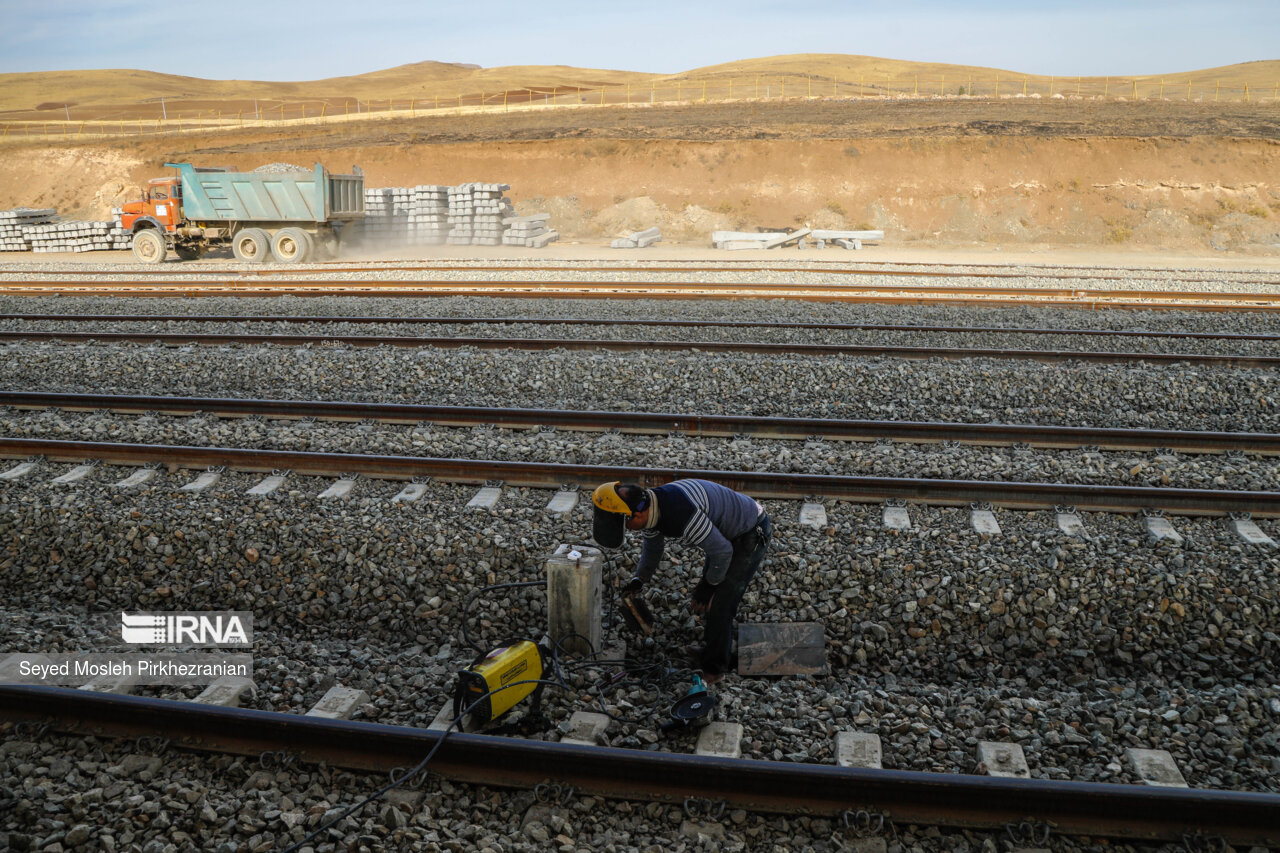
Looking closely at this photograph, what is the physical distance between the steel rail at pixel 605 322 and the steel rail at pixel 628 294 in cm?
208

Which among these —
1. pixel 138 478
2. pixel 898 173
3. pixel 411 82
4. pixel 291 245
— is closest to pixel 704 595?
pixel 138 478

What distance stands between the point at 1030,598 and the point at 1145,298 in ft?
40.1

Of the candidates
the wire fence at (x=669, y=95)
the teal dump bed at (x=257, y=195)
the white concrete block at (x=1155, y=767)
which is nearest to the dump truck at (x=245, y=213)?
the teal dump bed at (x=257, y=195)

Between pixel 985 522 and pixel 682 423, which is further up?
pixel 682 423

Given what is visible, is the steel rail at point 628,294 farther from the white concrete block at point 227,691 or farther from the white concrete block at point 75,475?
the white concrete block at point 227,691

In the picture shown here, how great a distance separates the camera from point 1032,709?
4996 millimetres

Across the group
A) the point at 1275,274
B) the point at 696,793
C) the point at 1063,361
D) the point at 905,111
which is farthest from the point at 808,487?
the point at 905,111

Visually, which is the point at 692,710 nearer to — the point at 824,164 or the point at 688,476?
the point at 688,476

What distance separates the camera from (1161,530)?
6.55 meters

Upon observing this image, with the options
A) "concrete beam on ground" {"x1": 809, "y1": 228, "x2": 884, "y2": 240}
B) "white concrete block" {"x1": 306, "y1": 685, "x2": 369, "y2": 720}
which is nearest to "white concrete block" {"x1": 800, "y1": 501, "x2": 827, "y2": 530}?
"white concrete block" {"x1": 306, "y1": 685, "x2": 369, "y2": 720}

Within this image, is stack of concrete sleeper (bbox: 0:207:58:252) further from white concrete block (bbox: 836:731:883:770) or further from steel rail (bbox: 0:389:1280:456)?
white concrete block (bbox: 836:731:883:770)

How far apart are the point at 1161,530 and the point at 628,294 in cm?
1088

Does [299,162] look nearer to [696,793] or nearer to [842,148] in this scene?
[842,148]

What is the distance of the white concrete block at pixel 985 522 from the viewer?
6613mm
